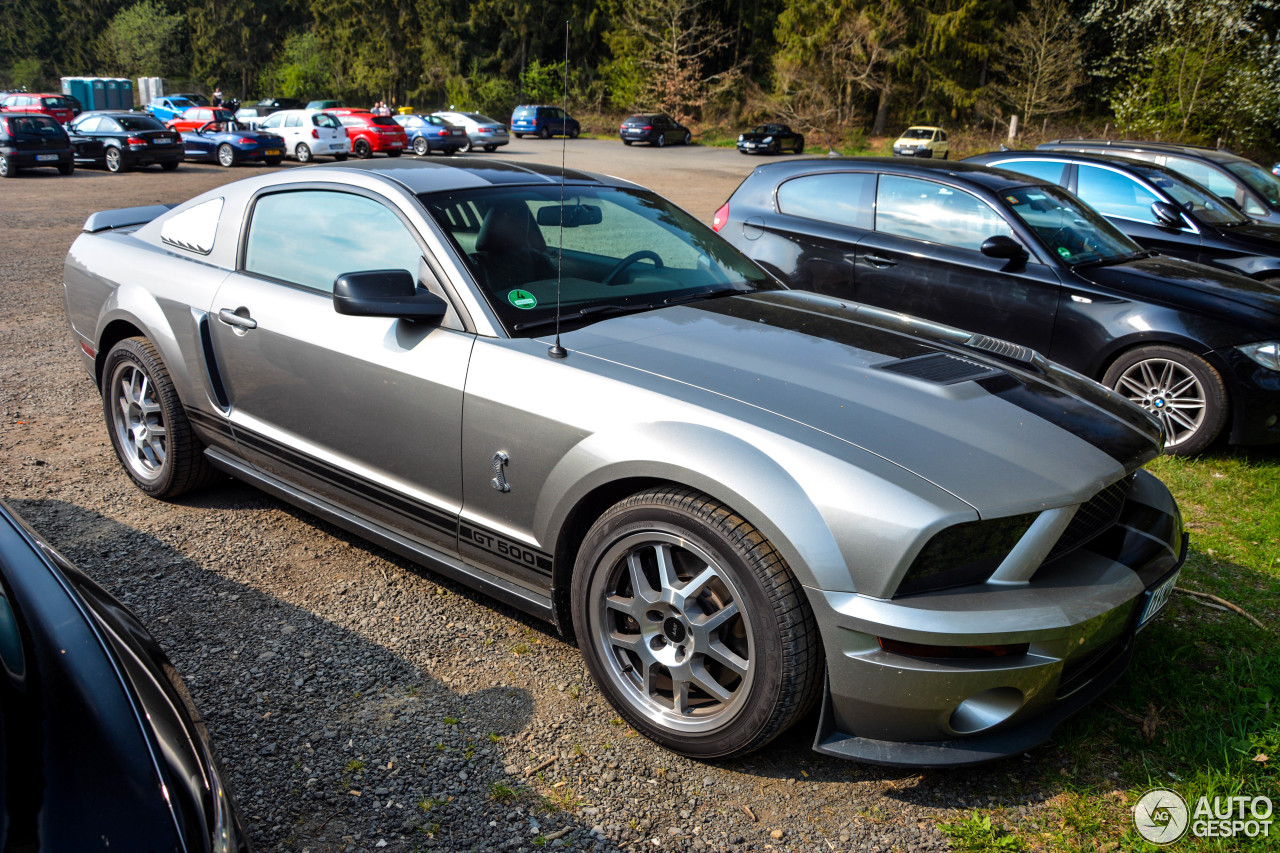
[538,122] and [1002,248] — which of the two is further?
[538,122]

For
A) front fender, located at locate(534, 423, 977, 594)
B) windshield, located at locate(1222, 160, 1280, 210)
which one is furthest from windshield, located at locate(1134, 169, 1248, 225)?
front fender, located at locate(534, 423, 977, 594)

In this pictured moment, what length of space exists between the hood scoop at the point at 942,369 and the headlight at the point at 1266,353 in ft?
9.83

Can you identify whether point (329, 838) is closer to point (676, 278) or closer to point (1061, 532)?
point (1061, 532)

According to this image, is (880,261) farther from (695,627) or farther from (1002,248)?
(695,627)

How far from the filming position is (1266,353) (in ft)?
16.6

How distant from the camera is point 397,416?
123 inches

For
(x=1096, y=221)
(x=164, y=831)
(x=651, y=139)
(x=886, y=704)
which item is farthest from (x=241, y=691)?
(x=651, y=139)

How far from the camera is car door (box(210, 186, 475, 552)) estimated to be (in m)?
3.05

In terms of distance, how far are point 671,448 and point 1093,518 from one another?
122 centimetres

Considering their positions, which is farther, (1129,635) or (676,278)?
(676,278)

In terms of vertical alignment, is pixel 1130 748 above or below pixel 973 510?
below

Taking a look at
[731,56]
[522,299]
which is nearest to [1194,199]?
[522,299]

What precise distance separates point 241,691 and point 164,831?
4.97ft

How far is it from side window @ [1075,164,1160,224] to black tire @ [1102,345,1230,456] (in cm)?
307
